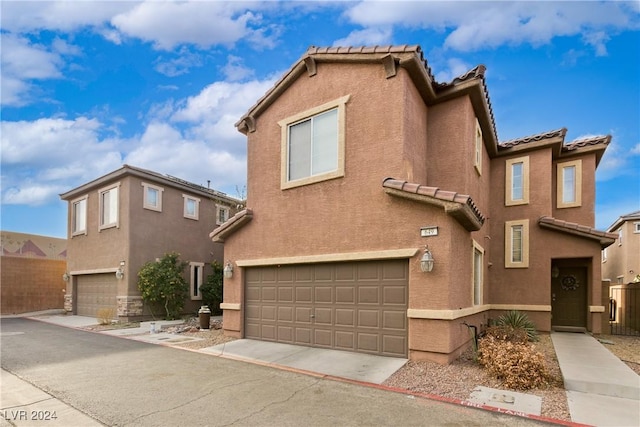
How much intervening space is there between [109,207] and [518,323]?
18635 millimetres

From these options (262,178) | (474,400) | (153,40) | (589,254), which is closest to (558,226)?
(589,254)

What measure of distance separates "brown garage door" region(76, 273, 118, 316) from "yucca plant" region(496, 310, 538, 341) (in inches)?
658

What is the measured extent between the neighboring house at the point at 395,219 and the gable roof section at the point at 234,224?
0.20ft

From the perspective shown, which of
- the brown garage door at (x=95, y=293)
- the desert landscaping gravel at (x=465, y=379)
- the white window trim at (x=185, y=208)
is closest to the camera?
the desert landscaping gravel at (x=465, y=379)

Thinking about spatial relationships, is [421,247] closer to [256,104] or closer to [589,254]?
[256,104]

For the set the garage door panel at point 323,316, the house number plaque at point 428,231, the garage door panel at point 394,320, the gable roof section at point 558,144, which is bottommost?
the garage door panel at point 323,316

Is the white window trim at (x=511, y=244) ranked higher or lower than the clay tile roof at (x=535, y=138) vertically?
lower

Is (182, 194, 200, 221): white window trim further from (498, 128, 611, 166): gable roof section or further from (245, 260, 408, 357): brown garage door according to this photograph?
(498, 128, 611, 166): gable roof section

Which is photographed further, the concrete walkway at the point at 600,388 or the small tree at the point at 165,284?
the small tree at the point at 165,284

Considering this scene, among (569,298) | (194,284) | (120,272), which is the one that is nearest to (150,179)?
(120,272)

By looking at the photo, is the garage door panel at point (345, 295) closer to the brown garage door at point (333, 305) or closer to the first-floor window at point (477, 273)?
the brown garage door at point (333, 305)

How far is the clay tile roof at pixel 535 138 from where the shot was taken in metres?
13.3

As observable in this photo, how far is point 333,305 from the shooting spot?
9.60 m

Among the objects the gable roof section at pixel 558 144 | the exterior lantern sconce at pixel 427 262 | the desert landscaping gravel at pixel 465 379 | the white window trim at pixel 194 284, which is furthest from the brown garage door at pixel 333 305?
the gable roof section at pixel 558 144
